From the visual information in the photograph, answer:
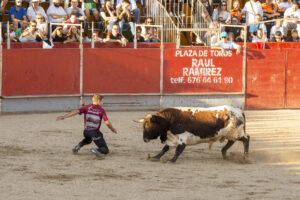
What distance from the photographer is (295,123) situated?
58.4 ft

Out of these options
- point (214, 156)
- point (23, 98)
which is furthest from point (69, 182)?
point (23, 98)

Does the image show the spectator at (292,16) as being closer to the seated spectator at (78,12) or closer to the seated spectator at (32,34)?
the seated spectator at (78,12)

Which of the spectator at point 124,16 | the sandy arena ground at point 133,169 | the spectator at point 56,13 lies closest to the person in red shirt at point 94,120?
the sandy arena ground at point 133,169

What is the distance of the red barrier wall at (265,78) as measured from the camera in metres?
20.2

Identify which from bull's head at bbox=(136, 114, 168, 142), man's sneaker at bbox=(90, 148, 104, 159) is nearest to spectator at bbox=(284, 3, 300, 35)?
bull's head at bbox=(136, 114, 168, 142)

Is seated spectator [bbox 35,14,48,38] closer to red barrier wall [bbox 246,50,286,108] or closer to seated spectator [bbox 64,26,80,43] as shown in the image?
seated spectator [bbox 64,26,80,43]

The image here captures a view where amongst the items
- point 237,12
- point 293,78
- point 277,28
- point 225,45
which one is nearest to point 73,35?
point 225,45

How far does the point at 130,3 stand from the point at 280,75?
15.9 ft

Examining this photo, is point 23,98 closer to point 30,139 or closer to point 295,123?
point 30,139

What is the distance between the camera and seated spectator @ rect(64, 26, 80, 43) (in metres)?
19.2

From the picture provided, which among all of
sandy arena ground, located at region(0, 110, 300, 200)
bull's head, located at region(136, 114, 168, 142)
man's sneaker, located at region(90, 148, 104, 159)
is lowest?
sandy arena ground, located at region(0, 110, 300, 200)

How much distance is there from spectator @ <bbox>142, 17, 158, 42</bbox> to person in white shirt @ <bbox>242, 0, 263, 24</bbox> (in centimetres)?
356

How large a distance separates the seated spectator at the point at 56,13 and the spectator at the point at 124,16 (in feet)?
5.07

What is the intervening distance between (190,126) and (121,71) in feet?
24.7
